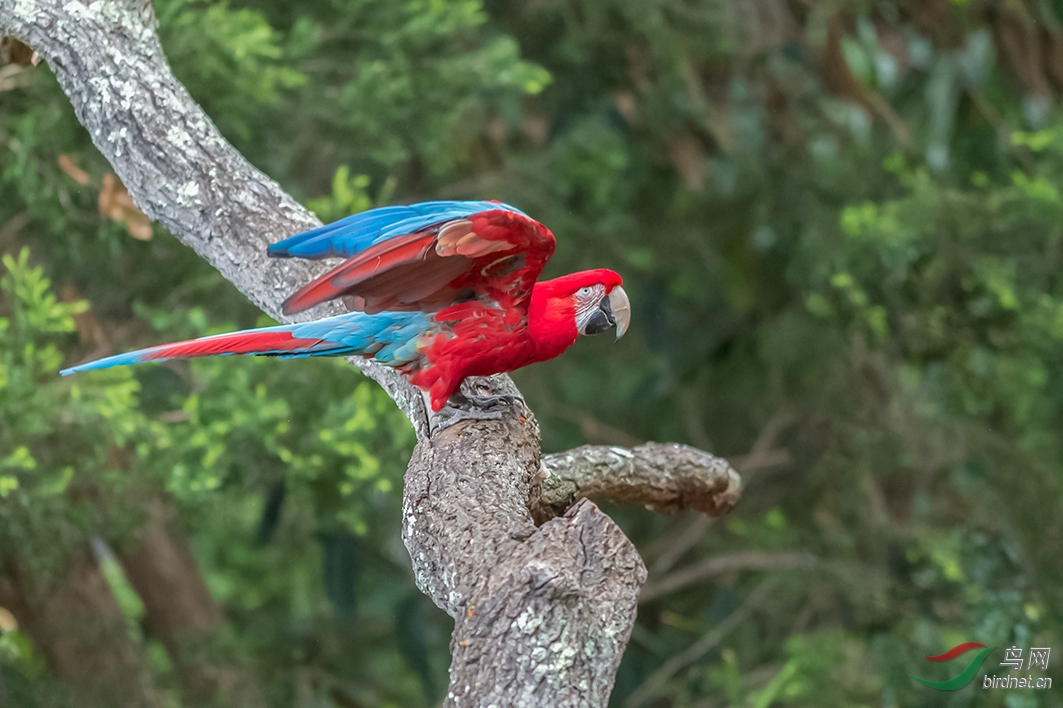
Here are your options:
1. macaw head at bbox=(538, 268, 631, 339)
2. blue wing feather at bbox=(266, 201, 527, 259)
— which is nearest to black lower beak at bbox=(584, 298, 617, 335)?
macaw head at bbox=(538, 268, 631, 339)

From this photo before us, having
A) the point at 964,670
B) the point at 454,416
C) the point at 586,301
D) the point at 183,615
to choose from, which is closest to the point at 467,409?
the point at 454,416

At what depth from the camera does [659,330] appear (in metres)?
3.20

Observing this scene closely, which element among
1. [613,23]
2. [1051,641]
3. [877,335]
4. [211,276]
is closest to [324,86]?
[211,276]

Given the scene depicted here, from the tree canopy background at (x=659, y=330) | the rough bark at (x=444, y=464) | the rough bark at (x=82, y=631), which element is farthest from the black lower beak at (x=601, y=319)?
the rough bark at (x=82, y=631)

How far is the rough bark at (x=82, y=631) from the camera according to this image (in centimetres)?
269

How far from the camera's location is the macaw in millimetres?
1349

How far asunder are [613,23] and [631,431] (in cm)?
138

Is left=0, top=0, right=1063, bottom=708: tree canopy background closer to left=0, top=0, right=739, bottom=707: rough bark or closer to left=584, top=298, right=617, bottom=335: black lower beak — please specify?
left=0, top=0, right=739, bottom=707: rough bark

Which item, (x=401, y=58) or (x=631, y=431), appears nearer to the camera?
(x=401, y=58)

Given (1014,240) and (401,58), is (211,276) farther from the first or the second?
(1014,240)

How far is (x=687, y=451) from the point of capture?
1916 millimetres

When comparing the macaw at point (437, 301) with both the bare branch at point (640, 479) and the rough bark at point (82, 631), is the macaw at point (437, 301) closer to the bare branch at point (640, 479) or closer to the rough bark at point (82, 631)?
the bare branch at point (640, 479)

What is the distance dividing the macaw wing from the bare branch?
0.35 metres

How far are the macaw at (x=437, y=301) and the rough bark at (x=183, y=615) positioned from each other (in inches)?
69.6
